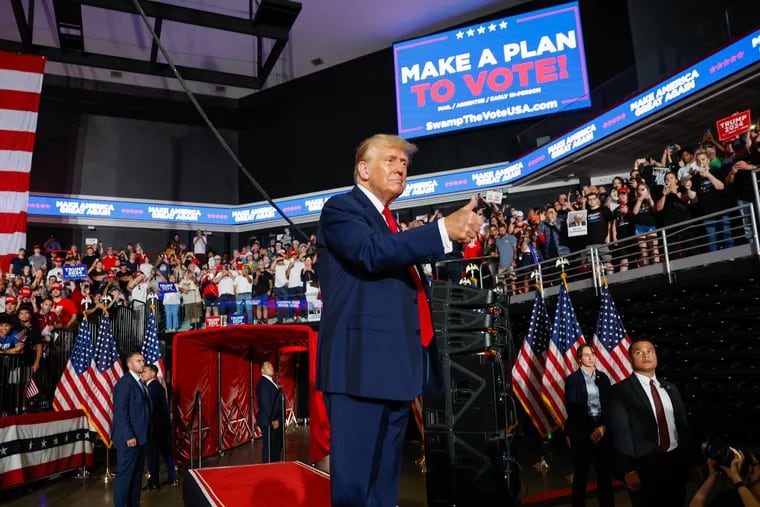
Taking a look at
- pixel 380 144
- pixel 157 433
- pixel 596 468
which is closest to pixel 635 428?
pixel 596 468

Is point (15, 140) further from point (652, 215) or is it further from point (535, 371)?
point (652, 215)

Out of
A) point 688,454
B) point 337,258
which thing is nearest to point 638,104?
point 688,454

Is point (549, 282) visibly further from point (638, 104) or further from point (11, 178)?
point (11, 178)

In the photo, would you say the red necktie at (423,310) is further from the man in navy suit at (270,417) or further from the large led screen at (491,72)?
the large led screen at (491,72)

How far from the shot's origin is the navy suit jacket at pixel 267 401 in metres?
9.27

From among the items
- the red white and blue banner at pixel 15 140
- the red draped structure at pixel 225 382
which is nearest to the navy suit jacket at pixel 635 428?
A: the red draped structure at pixel 225 382

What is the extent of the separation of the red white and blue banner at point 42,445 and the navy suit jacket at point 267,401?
320 centimetres

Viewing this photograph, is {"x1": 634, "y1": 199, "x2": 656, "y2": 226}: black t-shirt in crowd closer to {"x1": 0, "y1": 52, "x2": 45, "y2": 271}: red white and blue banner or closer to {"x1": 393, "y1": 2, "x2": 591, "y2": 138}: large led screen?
{"x1": 393, "y1": 2, "x2": 591, "y2": 138}: large led screen

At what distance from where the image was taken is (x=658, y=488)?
4.02 meters

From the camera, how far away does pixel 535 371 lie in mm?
9477

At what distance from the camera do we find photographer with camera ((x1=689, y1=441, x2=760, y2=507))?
2.87 m

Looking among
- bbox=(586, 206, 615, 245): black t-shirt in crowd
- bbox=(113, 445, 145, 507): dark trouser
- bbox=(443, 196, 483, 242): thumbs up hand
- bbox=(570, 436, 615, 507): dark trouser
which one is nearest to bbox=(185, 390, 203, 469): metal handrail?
bbox=(113, 445, 145, 507): dark trouser

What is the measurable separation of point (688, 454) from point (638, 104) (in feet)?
34.5

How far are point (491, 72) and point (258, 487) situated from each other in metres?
17.0
